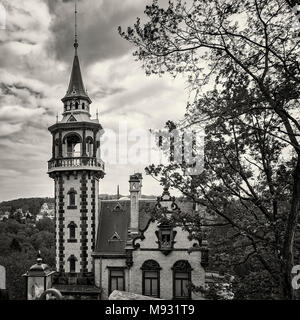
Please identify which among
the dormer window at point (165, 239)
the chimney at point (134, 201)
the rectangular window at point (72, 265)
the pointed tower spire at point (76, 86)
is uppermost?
the pointed tower spire at point (76, 86)

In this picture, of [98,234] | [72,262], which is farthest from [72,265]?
[98,234]

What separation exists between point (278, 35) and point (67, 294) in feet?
70.0

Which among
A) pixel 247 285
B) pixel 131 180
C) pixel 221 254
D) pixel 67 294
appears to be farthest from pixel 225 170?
pixel 67 294

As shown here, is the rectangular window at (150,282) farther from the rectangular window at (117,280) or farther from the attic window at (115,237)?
the attic window at (115,237)

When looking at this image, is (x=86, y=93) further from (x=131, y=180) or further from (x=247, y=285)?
(x=247, y=285)

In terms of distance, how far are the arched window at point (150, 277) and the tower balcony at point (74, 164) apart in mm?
7725

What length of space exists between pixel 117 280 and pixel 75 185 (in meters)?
7.32

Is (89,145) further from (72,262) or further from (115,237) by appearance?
(72,262)

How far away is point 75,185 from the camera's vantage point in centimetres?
2622

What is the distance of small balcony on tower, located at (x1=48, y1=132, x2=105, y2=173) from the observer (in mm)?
26170

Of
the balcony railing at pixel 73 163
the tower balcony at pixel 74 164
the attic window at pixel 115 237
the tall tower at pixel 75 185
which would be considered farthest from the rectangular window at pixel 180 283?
the balcony railing at pixel 73 163

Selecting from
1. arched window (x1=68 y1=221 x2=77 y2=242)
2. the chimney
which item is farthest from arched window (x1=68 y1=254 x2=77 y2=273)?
the chimney

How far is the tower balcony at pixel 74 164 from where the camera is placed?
85.4ft

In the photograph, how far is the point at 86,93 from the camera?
27891 mm
